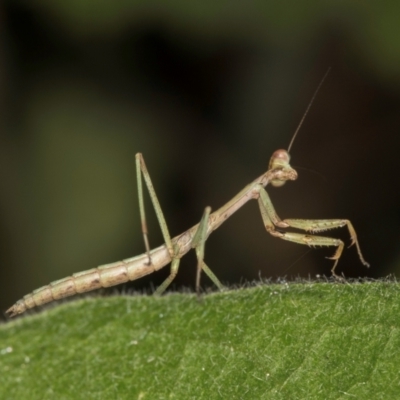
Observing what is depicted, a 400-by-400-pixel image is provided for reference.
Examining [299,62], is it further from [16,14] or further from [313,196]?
[16,14]

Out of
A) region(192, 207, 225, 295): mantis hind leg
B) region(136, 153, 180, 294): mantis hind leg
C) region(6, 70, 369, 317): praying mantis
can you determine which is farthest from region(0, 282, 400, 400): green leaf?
region(136, 153, 180, 294): mantis hind leg

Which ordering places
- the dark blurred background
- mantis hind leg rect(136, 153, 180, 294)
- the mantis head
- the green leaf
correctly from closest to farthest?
the green leaf
mantis hind leg rect(136, 153, 180, 294)
the mantis head
the dark blurred background

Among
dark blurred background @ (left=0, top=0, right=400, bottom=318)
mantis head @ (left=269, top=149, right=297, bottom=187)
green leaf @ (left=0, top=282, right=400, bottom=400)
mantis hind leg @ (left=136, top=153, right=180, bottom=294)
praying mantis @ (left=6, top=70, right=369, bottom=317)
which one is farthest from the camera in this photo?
dark blurred background @ (left=0, top=0, right=400, bottom=318)

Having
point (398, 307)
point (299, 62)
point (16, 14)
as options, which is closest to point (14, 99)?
point (16, 14)

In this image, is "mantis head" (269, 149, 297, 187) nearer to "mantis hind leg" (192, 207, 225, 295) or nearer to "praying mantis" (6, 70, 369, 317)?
"praying mantis" (6, 70, 369, 317)

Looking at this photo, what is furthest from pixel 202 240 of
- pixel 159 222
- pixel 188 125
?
pixel 188 125

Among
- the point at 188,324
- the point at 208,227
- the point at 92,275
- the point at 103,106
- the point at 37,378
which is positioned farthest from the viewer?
the point at 103,106
